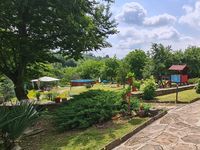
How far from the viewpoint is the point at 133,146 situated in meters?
7.78

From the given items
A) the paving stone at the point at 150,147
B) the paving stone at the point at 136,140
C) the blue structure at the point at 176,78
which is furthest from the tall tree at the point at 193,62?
the paving stone at the point at 150,147

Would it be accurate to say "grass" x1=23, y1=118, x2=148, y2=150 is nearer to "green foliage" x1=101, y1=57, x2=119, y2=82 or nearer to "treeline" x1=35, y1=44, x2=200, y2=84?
"treeline" x1=35, y1=44, x2=200, y2=84

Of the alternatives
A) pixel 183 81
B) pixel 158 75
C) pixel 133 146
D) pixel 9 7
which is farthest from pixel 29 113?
pixel 158 75

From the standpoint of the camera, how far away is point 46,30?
45.6ft

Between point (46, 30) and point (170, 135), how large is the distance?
25.7ft

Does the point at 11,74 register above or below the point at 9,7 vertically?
below

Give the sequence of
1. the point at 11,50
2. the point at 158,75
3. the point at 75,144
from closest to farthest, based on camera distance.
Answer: the point at 75,144, the point at 11,50, the point at 158,75

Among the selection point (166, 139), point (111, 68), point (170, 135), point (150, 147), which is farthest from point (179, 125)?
point (111, 68)

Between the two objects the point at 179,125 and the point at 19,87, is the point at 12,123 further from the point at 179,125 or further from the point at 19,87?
the point at 19,87

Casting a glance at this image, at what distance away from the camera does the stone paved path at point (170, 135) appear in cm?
769

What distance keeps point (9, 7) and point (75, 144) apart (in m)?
6.97

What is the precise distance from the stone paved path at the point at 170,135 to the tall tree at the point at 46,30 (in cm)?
526

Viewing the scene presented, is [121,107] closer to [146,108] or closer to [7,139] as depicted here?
[146,108]

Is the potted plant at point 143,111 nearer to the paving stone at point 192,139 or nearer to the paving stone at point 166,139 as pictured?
the paving stone at point 166,139
